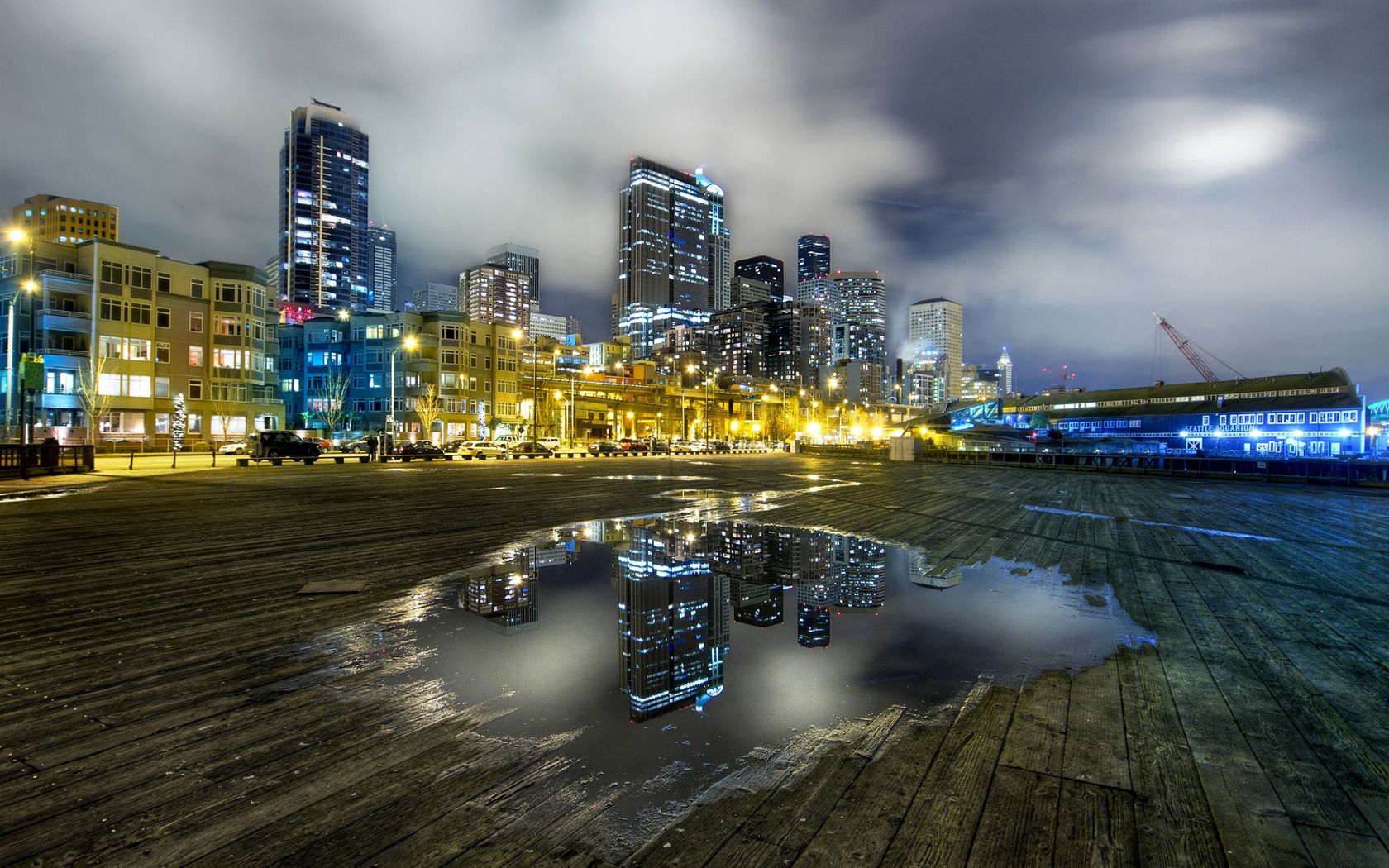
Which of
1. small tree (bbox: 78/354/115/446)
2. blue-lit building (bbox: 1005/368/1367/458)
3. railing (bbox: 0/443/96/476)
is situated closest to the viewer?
railing (bbox: 0/443/96/476)

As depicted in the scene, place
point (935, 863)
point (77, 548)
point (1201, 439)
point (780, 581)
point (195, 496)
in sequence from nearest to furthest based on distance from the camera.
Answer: point (935, 863), point (780, 581), point (77, 548), point (195, 496), point (1201, 439)

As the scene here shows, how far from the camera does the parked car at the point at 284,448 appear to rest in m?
41.0

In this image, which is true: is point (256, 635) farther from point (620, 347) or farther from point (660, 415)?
point (620, 347)

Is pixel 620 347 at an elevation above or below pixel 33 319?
above

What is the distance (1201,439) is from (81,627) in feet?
361

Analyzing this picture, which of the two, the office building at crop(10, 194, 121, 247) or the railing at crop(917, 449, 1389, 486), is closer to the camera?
the railing at crop(917, 449, 1389, 486)

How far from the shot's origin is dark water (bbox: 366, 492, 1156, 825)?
4152 millimetres

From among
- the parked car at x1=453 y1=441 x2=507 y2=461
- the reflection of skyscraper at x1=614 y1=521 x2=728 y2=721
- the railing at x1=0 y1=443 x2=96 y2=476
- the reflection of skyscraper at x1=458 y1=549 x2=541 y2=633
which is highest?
the railing at x1=0 y1=443 x2=96 y2=476

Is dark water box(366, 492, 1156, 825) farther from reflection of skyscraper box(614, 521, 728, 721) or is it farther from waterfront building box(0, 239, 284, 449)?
waterfront building box(0, 239, 284, 449)

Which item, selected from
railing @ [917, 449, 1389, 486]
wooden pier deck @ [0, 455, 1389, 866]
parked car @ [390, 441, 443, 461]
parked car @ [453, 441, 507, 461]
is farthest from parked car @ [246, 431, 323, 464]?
railing @ [917, 449, 1389, 486]

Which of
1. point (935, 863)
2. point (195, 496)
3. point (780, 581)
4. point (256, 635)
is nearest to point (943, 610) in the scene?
point (780, 581)

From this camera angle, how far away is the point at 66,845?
288 centimetres

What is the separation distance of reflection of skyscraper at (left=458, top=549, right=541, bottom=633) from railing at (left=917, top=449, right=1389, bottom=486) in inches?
1652

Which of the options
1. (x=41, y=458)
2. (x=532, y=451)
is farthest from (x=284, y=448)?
(x=532, y=451)
